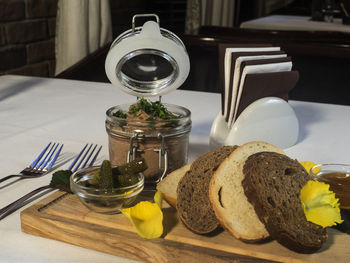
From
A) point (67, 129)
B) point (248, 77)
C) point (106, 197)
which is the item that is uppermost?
point (248, 77)

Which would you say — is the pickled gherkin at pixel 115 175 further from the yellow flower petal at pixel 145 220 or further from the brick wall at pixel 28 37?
the brick wall at pixel 28 37

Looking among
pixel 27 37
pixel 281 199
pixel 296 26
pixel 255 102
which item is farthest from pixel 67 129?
pixel 296 26

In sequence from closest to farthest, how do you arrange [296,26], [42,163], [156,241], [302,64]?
[156,241] < [42,163] < [302,64] < [296,26]

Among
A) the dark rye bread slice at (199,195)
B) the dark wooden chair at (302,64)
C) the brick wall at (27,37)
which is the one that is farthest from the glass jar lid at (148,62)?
the brick wall at (27,37)

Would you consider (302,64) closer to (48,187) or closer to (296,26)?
(48,187)

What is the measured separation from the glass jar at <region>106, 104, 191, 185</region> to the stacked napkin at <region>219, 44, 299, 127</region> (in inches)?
11.0

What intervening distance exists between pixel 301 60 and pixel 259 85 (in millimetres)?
1096

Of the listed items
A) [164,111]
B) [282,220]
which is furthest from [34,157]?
[282,220]

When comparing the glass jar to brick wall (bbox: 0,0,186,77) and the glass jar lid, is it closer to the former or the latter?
the glass jar lid

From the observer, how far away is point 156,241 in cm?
69

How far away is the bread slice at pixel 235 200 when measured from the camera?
69 centimetres

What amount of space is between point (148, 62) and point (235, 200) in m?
0.37

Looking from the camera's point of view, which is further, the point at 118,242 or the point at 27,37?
the point at 27,37

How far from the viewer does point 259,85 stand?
45.7 inches
